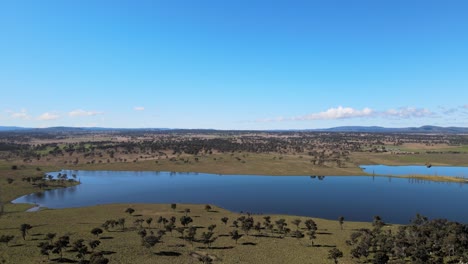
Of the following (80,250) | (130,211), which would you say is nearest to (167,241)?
(80,250)

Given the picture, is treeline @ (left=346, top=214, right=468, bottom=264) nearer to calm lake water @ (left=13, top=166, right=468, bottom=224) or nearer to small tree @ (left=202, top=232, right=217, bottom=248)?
small tree @ (left=202, top=232, right=217, bottom=248)

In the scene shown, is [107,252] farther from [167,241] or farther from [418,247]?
[418,247]

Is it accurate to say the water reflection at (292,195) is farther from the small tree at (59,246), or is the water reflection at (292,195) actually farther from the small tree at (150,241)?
the small tree at (59,246)

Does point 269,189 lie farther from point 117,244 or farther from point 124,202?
point 117,244

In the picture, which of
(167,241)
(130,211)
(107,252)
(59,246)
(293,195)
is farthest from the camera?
(293,195)

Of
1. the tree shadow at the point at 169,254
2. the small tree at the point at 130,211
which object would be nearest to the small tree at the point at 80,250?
the tree shadow at the point at 169,254

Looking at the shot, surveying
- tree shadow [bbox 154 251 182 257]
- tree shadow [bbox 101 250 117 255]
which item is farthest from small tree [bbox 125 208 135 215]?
tree shadow [bbox 154 251 182 257]

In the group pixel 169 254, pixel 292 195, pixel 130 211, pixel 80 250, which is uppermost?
pixel 80 250

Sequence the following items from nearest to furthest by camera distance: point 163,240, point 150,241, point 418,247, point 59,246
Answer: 1. point 59,246
2. point 418,247
3. point 150,241
4. point 163,240
